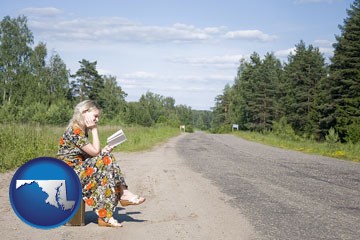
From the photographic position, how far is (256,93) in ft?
250

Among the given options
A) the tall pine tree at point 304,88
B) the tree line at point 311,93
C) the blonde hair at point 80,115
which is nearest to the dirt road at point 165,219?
the blonde hair at point 80,115

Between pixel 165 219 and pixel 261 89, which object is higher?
pixel 261 89

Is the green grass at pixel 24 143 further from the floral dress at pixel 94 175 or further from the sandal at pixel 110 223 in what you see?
the sandal at pixel 110 223

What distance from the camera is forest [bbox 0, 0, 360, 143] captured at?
4200cm

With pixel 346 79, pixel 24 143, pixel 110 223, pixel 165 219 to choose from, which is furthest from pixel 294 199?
pixel 346 79

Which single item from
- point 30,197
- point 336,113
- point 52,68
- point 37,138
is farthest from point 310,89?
point 30,197

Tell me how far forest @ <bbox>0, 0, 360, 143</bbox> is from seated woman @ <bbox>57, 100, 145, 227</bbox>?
1766cm

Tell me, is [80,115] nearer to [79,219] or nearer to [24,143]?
[79,219]

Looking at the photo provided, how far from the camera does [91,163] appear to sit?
17.5ft

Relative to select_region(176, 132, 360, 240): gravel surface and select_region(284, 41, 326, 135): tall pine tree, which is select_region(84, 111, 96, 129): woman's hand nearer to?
select_region(176, 132, 360, 240): gravel surface

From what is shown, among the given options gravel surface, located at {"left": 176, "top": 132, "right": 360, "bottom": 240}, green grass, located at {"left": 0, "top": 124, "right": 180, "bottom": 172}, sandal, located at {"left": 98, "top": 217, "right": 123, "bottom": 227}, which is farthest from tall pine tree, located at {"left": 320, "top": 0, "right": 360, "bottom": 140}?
sandal, located at {"left": 98, "top": 217, "right": 123, "bottom": 227}

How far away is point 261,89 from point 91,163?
→ 72953 millimetres

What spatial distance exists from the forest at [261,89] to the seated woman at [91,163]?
17664mm

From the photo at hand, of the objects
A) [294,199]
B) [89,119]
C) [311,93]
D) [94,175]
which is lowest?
[294,199]
